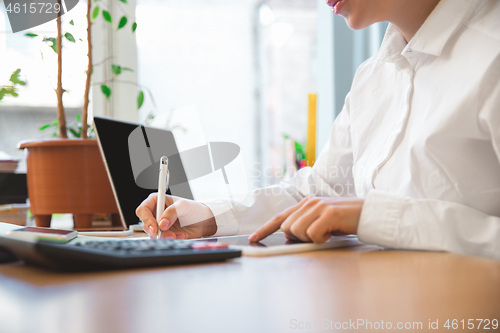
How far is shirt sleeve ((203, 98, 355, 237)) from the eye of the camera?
2.79ft

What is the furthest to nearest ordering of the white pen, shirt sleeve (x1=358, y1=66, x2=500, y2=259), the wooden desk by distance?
the white pen → shirt sleeve (x1=358, y1=66, x2=500, y2=259) → the wooden desk

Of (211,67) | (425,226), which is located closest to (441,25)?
(425,226)

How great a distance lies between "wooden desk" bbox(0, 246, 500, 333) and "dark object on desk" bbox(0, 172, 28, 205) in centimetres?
111

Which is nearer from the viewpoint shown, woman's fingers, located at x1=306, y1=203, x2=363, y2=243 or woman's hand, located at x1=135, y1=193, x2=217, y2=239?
woman's fingers, located at x1=306, y1=203, x2=363, y2=243

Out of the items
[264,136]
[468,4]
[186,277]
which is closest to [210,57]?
[264,136]

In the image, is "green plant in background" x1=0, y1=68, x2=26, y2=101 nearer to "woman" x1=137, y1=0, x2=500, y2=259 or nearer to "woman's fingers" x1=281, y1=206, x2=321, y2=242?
"woman" x1=137, y1=0, x2=500, y2=259

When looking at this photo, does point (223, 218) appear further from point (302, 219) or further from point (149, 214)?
point (302, 219)

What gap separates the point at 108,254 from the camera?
319 millimetres

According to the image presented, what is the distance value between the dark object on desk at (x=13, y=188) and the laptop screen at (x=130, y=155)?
1.56 feet

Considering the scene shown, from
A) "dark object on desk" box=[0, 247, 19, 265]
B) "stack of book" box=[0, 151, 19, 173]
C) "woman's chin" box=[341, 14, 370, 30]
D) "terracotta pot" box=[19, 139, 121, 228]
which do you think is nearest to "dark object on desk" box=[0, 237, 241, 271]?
"dark object on desk" box=[0, 247, 19, 265]

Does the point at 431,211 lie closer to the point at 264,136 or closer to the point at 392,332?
the point at 392,332

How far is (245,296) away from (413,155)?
52 cm

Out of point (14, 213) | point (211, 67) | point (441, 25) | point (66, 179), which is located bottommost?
point (14, 213)

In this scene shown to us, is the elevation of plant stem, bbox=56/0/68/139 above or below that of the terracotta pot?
above
